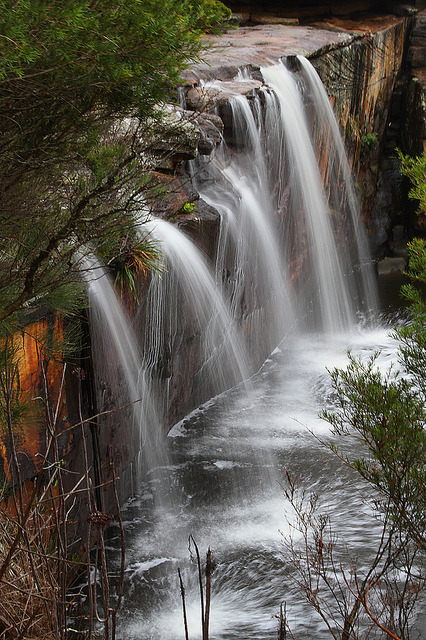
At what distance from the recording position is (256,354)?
28.8 ft

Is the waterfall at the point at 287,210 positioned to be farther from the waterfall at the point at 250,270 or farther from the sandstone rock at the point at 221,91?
the sandstone rock at the point at 221,91

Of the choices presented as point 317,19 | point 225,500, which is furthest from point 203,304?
point 317,19

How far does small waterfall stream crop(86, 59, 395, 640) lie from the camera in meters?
4.78

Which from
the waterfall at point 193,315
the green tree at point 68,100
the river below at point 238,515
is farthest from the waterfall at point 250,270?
the green tree at point 68,100

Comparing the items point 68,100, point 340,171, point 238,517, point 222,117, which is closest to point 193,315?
point 238,517

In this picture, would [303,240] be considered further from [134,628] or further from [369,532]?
[134,628]

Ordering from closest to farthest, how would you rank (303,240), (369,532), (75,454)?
(75,454), (369,532), (303,240)

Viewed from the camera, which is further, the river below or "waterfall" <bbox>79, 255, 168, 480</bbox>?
"waterfall" <bbox>79, 255, 168, 480</bbox>

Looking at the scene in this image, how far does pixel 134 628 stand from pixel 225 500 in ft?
5.36

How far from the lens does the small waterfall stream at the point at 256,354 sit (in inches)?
188

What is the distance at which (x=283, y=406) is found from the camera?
7.66m

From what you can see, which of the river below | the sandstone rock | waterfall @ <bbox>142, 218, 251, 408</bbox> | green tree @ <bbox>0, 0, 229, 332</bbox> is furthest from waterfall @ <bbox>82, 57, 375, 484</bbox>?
green tree @ <bbox>0, 0, 229, 332</bbox>

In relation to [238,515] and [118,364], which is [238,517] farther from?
[118,364]

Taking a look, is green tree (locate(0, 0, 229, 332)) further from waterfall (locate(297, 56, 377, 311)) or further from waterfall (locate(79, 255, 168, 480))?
waterfall (locate(297, 56, 377, 311))
